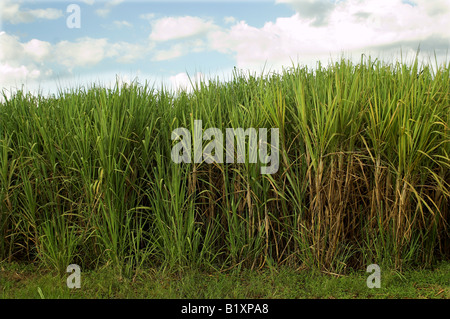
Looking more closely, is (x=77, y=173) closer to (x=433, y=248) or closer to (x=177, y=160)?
(x=177, y=160)

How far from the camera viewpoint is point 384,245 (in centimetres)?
346

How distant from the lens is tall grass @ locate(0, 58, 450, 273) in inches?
134

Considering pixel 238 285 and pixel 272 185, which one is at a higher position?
pixel 272 185

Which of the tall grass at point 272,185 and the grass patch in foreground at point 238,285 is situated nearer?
the grass patch in foreground at point 238,285

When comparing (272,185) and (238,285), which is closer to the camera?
(238,285)

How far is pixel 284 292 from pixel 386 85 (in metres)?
2.31

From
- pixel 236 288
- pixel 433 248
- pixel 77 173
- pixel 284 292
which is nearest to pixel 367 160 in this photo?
pixel 433 248

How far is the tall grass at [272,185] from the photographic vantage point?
339cm

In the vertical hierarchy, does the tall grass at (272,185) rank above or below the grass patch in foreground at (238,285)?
above

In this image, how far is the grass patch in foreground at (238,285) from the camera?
123 inches

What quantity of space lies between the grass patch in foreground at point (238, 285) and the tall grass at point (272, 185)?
0.14 metres

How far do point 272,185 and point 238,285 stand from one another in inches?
37.5

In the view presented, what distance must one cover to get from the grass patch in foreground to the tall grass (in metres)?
0.14

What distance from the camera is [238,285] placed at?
126 inches
